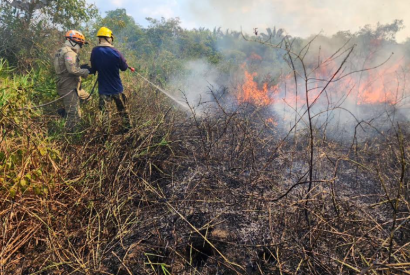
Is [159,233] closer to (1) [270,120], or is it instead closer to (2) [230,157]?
(2) [230,157]

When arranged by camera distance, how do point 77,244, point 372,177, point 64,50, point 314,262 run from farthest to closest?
point 64,50 → point 372,177 → point 77,244 → point 314,262

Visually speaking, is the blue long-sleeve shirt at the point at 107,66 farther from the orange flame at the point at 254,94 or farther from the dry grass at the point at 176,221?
the orange flame at the point at 254,94

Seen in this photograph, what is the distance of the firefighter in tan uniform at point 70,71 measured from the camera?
413cm

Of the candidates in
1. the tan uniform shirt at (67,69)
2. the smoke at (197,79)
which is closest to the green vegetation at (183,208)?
the tan uniform shirt at (67,69)

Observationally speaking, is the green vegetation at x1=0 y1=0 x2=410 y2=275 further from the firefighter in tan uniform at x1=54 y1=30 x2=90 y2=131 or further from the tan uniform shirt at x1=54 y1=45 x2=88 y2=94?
the tan uniform shirt at x1=54 y1=45 x2=88 y2=94

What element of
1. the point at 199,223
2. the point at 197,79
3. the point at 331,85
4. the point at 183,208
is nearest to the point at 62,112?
the point at 183,208

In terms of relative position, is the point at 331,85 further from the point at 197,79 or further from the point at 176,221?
the point at 176,221

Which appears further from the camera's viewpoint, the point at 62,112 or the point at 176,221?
the point at 62,112

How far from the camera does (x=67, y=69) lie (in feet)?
13.6

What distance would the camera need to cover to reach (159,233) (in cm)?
236

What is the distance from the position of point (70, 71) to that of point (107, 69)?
64 centimetres

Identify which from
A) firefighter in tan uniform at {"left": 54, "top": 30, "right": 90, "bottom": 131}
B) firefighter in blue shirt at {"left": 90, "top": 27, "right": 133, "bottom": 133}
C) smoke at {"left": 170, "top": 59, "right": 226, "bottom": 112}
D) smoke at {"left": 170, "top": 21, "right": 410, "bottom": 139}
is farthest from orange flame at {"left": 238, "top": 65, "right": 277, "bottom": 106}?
firefighter in tan uniform at {"left": 54, "top": 30, "right": 90, "bottom": 131}

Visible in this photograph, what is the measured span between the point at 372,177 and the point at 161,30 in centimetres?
1965

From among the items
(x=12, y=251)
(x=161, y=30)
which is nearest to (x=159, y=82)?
(x=12, y=251)
